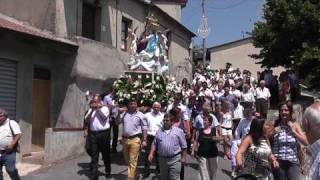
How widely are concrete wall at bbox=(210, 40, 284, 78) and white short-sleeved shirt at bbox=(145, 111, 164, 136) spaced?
3125 centimetres

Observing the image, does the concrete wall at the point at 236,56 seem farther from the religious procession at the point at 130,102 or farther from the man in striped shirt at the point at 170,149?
the man in striped shirt at the point at 170,149

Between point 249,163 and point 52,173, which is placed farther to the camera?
point 52,173

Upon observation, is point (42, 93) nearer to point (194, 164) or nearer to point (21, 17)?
point (21, 17)

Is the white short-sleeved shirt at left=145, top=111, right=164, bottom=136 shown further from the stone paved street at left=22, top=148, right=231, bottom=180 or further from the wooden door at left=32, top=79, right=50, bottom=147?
the wooden door at left=32, top=79, right=50, bottom=147

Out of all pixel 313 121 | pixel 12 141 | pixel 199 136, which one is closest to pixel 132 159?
pixel 199 136

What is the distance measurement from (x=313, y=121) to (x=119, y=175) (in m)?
10.3

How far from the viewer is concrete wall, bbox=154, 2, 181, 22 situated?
34406mm

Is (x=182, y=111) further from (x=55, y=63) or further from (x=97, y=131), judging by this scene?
(x=55, y=63)

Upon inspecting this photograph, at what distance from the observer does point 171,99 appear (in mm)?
15742

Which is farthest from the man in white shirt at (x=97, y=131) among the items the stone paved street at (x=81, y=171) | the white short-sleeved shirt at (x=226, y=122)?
the white short-sleeved shirt at (x=226, y=122)

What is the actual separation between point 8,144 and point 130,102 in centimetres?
313

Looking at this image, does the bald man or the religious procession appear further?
the religious procession

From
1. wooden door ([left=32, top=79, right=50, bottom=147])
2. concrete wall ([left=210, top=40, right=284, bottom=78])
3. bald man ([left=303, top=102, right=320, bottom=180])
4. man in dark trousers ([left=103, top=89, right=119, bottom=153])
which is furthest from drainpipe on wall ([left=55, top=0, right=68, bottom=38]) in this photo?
concrete wall ([left=210, top=40, right=284, bottom=78])

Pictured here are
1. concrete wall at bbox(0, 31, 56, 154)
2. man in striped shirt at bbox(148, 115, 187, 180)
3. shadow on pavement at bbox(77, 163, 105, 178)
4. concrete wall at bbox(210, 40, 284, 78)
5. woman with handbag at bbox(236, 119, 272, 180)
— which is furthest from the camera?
concrete wall at bbox(210, 40, 284, 78)
